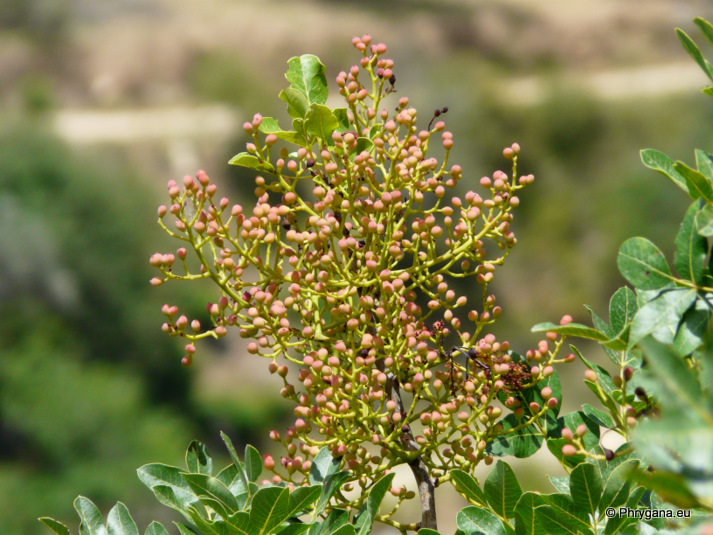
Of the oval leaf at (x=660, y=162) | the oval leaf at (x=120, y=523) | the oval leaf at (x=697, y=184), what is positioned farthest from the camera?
the oval leaf at (x=120, y=523)

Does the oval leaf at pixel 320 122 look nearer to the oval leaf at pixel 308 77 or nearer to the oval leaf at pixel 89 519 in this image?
the oval leaf at pixel 308 77

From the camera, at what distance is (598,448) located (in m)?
0.78

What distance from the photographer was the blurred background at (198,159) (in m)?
11.5

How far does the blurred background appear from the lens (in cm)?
1151

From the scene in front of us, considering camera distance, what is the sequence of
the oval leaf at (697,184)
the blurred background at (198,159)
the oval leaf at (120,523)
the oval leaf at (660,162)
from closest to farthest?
the oval leaf at (697,184) < the oval leaf at (660,162) < the oval leaf at (120,523) < the blurred background at (198,159)

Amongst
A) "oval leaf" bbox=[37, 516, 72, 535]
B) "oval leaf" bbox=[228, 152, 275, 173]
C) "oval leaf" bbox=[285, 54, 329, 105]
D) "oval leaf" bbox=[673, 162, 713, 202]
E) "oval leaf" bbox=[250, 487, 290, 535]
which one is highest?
"oval leaf" bbox=[285, 54, 329, 105]

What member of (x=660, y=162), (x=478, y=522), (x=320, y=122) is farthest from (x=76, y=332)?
(x=660, y=162)

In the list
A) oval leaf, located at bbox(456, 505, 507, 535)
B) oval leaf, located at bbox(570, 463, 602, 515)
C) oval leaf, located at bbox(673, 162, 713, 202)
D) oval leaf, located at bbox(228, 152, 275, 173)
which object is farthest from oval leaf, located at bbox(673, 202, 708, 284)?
oval leaf, located at bbox(228, 152, 275, 173)

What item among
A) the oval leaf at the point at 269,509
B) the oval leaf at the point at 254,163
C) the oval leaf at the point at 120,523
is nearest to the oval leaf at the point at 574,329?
the oval leaf at the point at 269,509

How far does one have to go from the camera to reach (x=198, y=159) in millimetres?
14891

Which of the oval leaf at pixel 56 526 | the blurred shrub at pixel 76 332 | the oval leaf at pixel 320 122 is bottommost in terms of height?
the blurred shrub at pixel 76 332

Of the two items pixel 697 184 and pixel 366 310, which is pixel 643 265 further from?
pixel 366 310

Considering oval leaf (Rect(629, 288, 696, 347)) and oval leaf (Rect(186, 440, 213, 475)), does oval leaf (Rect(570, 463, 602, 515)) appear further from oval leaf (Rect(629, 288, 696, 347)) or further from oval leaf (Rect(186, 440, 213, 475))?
oval leaf (Rect(186, 440, 213, 475))

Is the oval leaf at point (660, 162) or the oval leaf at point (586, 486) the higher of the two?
the oval leaf at point (660, 162)
